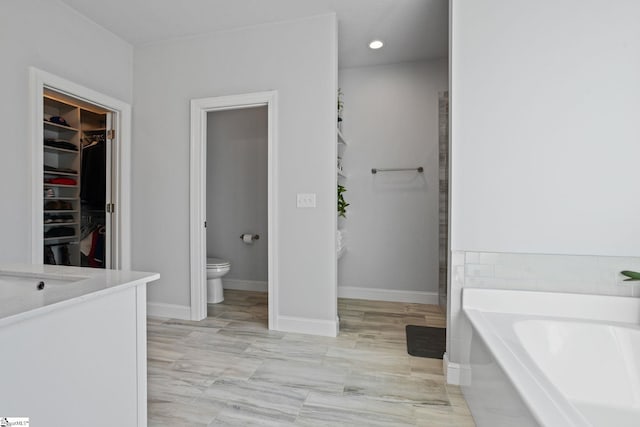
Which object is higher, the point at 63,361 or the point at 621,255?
the point at 621,255

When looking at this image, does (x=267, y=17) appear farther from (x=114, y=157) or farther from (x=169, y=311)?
(x=169, y=311)

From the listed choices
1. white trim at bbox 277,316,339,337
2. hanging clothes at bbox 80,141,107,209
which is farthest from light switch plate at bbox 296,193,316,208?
hanging clothes at bbox 80,141,107,209

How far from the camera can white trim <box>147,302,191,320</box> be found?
283 cm

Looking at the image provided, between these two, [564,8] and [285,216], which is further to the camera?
[285,216]

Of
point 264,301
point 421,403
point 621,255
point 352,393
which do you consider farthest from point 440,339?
point 264,301

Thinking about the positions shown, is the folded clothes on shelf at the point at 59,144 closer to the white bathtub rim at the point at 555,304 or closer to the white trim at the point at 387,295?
the white trim at the point at 387,295

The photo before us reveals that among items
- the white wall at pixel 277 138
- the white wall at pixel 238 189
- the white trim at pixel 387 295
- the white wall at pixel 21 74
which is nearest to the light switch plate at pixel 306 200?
the white wall at pixel 277 138

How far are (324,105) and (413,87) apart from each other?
1.37 meters

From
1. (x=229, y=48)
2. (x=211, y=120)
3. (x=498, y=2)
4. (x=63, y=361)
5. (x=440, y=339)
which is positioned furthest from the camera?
(x=211, y=120)

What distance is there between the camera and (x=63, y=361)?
0.93 m

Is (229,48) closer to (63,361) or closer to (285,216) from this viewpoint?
(285,216)

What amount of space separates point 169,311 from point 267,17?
273cm

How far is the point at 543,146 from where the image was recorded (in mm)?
1751

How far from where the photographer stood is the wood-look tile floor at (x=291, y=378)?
1525mm
